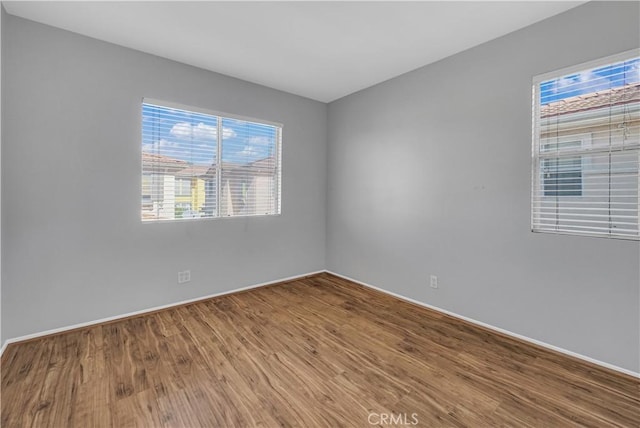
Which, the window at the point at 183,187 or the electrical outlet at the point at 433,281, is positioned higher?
the window at the point at 183,187

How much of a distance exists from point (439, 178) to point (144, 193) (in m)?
3.13

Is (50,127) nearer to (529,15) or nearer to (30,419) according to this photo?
(30,419)

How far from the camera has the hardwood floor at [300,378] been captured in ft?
5.15

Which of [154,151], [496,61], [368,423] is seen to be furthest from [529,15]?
[154,151]

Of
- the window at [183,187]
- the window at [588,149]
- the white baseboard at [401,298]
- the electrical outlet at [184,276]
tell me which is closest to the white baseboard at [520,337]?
the white baseboard at [401,298]

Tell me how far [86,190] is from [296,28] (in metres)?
2.42

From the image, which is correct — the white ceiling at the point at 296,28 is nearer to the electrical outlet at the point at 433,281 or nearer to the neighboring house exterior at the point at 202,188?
the neighboring house exterior at the point at 202,188

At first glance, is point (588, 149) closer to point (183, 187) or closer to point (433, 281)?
point (433, 281)

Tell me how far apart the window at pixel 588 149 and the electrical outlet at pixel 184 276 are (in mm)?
3480

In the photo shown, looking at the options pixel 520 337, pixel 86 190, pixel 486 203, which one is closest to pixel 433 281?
pixel 520 337

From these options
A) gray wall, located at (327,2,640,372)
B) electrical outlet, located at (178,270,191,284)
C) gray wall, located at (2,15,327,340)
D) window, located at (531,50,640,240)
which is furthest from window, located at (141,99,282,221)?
window, located at (531,50,640,240)

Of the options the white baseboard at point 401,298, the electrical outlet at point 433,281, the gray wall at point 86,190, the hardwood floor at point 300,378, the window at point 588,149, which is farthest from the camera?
the electrical outlet at point 433,281

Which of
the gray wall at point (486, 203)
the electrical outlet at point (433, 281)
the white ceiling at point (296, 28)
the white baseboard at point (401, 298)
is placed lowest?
the white baseboard at point (401, 298)

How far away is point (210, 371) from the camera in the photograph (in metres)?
1.96
